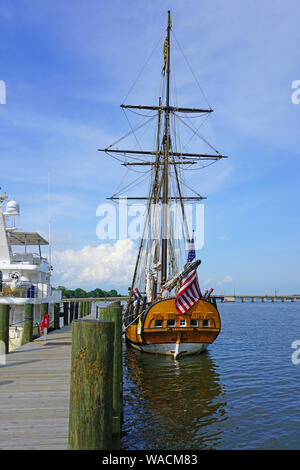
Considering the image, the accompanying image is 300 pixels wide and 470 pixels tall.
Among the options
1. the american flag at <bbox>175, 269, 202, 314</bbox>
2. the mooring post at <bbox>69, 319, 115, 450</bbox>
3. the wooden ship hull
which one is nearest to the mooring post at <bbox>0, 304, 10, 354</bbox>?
the wooden ship hull

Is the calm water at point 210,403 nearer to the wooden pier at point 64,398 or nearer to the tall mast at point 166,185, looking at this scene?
the wooden pier at point 64,398

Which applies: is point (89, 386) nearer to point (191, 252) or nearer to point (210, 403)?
point (210, 403)

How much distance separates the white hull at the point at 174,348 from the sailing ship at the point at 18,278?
715 centimetres

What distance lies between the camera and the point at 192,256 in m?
20.0

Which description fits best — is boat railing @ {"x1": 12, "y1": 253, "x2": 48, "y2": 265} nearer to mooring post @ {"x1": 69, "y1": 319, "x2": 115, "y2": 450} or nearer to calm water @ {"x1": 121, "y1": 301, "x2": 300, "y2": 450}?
calm water @ {"x1": 121, "y1": 301, "x2": 300, "y2": 450}

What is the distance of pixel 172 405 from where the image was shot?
12.0 meters

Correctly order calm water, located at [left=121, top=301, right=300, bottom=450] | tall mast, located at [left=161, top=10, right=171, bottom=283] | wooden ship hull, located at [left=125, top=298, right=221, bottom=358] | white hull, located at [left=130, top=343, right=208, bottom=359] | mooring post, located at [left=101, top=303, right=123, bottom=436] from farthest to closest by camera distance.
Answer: tall mast, located at [left=161, top=10, right=171, bottom=283] < white hull, located at [left=130, top=343, right=208, bottom=359] < wooden ship hull, located at [left=125, top=298, right=221, bottom=358] < calm water, located at [left=121, top=301, right=300, bottom=450] < mooring post, located at [left=101, top=303, right=123, bottom=436]

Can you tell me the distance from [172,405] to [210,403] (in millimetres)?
1433

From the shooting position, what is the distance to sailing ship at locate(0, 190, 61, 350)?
22781mm

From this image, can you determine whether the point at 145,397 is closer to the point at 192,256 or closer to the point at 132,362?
the point at 132,362

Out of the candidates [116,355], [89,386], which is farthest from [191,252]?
[89,386]

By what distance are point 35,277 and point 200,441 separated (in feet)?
63.2

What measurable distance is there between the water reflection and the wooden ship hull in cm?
100
